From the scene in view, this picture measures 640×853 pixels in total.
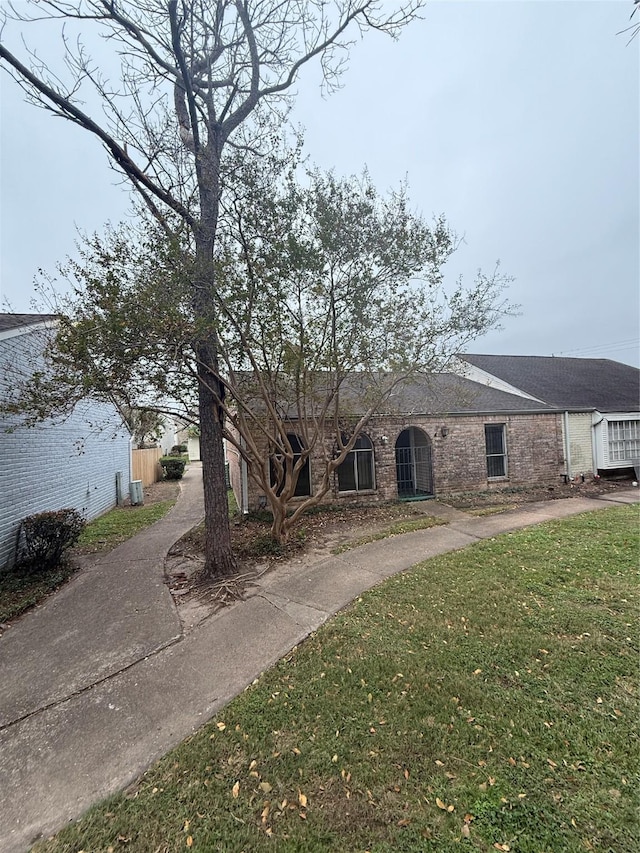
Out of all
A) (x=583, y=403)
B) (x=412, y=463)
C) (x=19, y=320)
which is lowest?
(x=412, y=463)

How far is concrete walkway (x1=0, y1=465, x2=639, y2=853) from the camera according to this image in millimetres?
2393

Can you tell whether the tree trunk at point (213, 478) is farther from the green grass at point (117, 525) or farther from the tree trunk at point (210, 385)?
the green grass at point (117, 525)

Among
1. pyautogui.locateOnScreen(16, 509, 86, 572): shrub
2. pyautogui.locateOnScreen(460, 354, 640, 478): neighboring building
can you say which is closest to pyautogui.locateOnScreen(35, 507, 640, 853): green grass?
pyautogui.locateOnScreen(16, 509, 86, 572): shrub

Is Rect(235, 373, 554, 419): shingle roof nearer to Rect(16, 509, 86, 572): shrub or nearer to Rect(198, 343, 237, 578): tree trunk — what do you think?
Rect(198, 343, 237, 578): tree trunk

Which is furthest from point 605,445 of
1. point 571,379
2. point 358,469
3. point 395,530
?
point 395,530

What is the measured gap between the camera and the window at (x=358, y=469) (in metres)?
11.0

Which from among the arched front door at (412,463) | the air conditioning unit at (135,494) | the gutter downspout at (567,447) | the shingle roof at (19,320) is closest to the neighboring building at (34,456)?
the shingle roof at (19,320)

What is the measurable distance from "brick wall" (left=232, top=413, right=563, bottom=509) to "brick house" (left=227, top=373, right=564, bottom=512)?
31 millimetres

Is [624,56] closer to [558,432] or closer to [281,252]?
[281,252]

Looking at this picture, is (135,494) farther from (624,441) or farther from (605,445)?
(624,441)

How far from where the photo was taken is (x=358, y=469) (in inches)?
438

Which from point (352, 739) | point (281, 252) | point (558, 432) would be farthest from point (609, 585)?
point (558, 432)

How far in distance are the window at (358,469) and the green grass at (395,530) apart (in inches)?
91.6

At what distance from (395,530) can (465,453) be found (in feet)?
16.8
